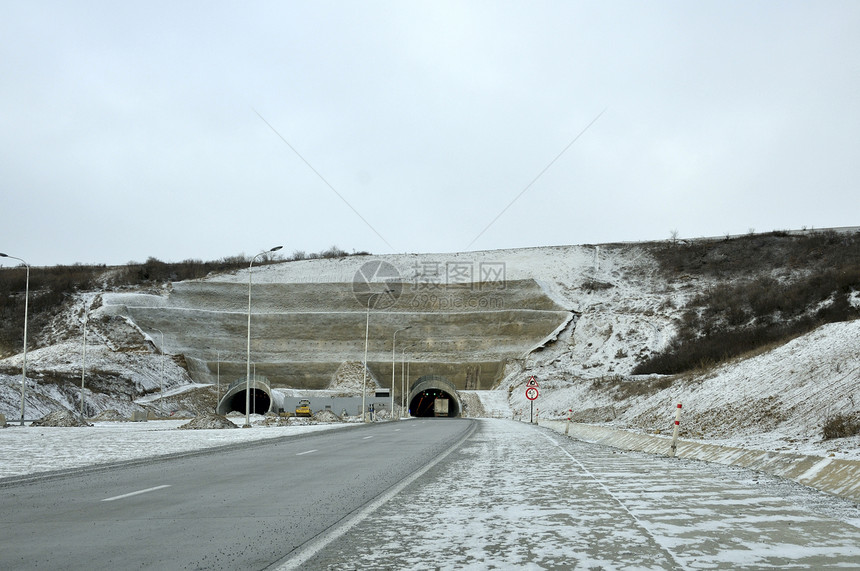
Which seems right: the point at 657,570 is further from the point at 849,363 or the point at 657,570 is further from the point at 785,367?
the point at 785,367

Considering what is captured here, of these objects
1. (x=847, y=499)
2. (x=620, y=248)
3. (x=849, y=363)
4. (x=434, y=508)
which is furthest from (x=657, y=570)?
(x=620, y=248)

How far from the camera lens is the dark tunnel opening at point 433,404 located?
9675cm

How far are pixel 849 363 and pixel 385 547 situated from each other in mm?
26919

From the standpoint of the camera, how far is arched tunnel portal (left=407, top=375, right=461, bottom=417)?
8431 centimetres

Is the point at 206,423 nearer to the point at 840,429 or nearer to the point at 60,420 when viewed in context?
the point at 60,420

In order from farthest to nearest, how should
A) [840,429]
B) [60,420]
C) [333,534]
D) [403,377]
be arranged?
[403,377] → [60,420] → [840,429] → [333,534]

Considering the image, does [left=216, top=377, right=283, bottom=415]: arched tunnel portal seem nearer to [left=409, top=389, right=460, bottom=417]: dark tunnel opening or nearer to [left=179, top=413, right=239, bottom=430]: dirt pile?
[left=409, top=389, right=460, bottom=417]: dark tunnel opening

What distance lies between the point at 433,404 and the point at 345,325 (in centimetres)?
1650

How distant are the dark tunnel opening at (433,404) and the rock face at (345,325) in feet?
14.9

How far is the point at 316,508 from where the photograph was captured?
8.99 metres

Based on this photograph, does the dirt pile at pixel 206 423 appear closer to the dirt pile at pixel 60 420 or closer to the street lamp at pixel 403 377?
the dirt pile at pixel 60 420

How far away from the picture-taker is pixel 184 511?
877 cm

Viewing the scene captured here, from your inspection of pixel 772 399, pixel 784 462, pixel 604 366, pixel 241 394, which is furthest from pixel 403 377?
pixel 784 462

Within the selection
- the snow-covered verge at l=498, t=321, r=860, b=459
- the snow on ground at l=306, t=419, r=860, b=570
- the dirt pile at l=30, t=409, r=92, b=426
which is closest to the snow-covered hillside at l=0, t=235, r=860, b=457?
the snow-covered verge at l=498, t=321, r=860, b=459
